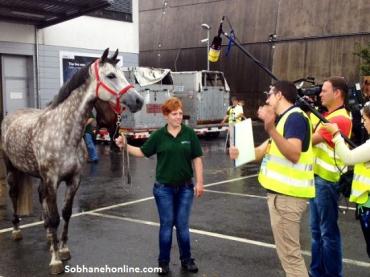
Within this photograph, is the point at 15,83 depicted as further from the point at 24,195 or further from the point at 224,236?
the point at 224,236

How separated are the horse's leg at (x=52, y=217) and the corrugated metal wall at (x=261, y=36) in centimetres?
2276

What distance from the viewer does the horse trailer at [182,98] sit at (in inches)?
710

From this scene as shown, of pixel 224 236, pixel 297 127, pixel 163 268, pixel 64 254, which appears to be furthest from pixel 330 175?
pixel 64 254

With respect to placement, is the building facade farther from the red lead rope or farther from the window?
the red lead rope

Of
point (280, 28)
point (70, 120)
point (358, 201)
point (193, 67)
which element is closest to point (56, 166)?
point (70, 120)

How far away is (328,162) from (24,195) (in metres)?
4.06

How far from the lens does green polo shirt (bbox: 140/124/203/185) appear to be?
4887 millimetres

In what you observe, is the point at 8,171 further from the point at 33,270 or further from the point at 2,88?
the point at 2,88

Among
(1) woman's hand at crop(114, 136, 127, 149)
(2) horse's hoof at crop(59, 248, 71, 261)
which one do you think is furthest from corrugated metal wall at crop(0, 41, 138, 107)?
(1) woman's hand at crop(114, 136, 127, 149)

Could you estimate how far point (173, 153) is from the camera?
488cm

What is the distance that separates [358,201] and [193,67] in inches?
1156

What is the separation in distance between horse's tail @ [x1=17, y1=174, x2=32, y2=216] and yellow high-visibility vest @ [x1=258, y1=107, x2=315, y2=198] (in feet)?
12.4

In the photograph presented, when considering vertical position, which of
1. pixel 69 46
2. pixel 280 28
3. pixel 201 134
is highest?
pixel 280 28

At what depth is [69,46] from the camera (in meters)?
20.9
